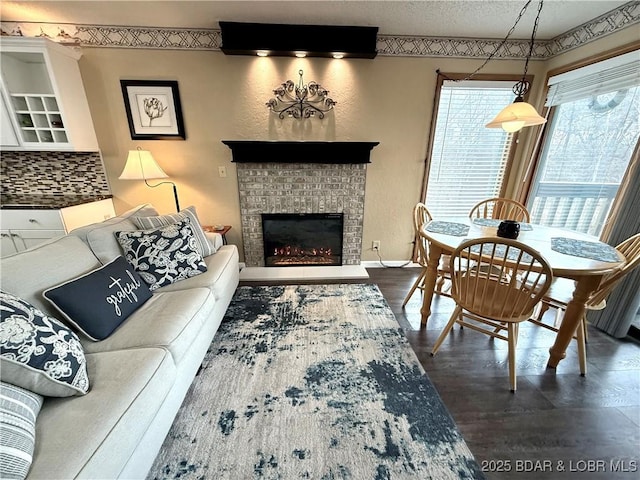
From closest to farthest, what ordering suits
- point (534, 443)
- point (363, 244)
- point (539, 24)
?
1. point (534, 443)
2. point (539, 24)
3. point (363, 244)

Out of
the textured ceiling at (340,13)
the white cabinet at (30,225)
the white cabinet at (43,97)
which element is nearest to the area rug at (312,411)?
the white cabinet at (30,225)

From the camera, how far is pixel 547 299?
1.77 m

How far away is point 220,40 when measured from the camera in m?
2.42

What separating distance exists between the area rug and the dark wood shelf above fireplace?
1660 mm

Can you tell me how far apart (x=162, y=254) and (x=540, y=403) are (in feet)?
8.39

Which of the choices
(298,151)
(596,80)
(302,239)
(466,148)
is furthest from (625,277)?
(298,151)

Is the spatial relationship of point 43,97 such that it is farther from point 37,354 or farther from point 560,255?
point 560,255

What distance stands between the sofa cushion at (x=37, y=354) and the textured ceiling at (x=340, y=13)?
241 cm

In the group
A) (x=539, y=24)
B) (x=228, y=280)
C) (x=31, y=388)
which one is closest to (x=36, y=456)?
(x=31, y=388)

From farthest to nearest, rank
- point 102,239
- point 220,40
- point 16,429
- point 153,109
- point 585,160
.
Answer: point 153,109 < point 220,40 < point 585,160 < point 102,239 < point 16,429

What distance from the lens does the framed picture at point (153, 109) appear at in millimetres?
2502

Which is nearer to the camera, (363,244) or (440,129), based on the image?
(440,129)

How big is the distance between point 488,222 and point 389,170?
3.78 ft

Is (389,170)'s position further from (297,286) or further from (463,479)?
(463,479)
